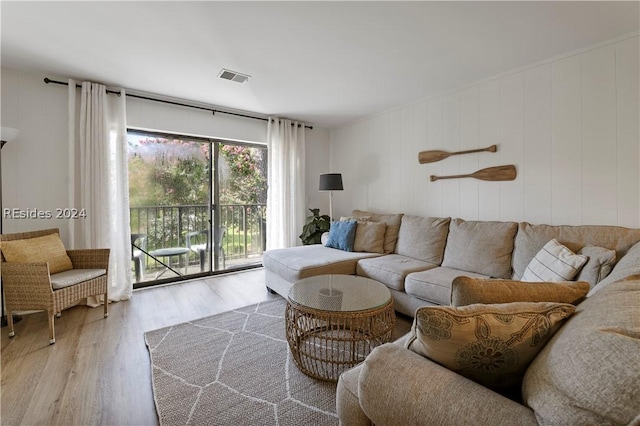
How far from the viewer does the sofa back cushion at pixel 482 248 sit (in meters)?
2.45

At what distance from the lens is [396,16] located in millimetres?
1942

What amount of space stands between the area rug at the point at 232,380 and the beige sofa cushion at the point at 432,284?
107 cm

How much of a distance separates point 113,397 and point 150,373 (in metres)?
0.24

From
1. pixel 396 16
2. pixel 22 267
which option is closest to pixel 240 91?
pixel 396 16

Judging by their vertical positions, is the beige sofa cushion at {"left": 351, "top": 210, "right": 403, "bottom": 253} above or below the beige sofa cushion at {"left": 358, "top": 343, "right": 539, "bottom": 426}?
above

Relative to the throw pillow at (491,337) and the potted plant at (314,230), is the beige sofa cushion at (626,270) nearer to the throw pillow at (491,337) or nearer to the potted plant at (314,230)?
the throw pillow at (491,337)

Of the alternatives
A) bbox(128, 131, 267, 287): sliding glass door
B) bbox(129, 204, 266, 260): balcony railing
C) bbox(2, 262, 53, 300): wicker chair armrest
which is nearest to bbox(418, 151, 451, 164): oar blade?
bbox(128, 131, 267, 287): sliding glass door

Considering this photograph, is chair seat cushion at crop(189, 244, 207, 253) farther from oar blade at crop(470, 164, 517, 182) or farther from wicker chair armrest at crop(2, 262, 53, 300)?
oar blade at crop(470, 164, 517, 182)

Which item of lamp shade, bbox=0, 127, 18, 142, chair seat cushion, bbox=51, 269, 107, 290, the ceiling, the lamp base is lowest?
the lamp base

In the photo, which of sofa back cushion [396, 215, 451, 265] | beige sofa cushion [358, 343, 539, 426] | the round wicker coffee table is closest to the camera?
beige sofa cushion [358, 343, 539, 426]

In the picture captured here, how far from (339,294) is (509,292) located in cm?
121

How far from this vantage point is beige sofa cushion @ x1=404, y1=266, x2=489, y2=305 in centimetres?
222

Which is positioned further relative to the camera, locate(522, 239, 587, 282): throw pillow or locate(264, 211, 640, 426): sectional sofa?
locate(522, 239, 587, 282): throw pillow

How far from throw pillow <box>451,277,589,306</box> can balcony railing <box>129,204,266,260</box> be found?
12.1ft
